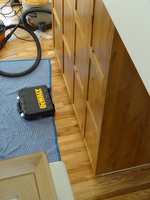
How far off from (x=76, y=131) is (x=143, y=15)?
1551 millimetres

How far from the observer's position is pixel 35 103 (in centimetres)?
246

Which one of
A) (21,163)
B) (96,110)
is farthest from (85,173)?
(21,163)

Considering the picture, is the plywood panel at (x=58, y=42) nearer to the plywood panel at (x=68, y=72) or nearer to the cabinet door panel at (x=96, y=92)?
the plywood panel at (x=68, y=72)

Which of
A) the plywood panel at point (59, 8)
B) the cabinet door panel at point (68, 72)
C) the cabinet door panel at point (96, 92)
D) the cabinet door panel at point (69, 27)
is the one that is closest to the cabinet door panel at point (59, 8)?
the plywood panel at point (59, 8)

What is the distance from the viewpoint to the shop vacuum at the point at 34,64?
7.93 ft

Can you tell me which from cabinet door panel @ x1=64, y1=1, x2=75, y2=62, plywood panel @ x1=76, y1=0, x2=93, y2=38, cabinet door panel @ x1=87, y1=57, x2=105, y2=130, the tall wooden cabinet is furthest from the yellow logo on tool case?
plywood panel @ x1=76, y1=0, x2=93, y2=38

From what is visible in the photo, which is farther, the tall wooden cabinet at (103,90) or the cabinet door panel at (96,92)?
the cabinet door panel at (96,92)

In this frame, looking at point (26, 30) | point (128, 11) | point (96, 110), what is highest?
point (128, 11)

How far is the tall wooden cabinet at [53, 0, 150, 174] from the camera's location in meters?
1.50

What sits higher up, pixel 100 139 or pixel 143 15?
pixel 143 15

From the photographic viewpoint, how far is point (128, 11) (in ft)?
3.17

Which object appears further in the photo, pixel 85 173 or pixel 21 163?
pixel 85 173

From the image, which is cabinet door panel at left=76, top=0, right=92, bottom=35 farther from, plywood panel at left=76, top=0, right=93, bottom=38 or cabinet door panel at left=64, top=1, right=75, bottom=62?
cabinet door panel at left=64, top=1, right=75, bottom=62

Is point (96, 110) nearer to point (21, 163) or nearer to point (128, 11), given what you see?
point (21, 163)
